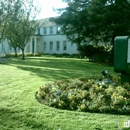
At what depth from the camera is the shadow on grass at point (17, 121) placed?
187 inches

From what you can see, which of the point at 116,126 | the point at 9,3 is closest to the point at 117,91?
the point at 116,126

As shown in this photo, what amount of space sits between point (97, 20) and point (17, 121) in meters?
16.4

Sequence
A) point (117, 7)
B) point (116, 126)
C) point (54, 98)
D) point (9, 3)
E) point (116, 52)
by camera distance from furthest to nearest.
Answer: point (9, 3) → point (117, 7) → point (116, 52) → point (54, 98) → point (116, 126)

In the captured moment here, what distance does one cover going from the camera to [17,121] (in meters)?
5.06

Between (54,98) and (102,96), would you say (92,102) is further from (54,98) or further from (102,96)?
(54,98)

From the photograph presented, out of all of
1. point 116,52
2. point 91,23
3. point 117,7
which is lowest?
point 116,52

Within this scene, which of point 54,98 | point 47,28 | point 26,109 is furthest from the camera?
point 47,28

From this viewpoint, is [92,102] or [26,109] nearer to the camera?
[26,109]

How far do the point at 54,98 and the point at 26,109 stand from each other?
3.62 ft

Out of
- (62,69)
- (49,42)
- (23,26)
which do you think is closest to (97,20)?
(62,69)

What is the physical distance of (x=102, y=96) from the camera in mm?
6477

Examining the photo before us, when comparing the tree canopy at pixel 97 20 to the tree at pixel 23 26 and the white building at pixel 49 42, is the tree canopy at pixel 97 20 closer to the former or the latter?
the tree at pixel 23 26

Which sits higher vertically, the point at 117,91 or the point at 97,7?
the point at 97,7

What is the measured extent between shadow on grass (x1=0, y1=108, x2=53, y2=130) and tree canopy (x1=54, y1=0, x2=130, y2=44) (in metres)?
15.0
